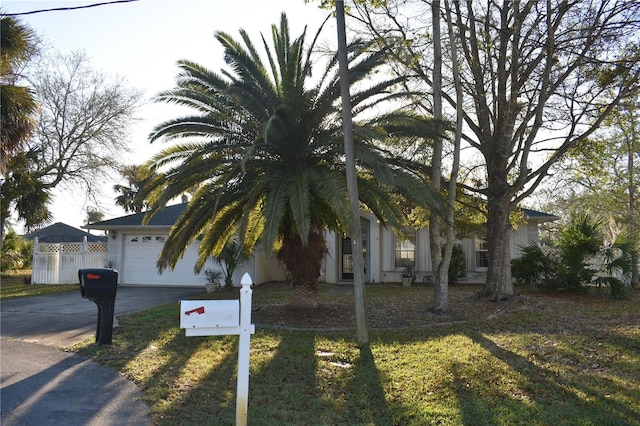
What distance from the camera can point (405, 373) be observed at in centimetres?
661

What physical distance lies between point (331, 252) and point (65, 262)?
11.2 m

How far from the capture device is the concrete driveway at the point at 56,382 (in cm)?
500

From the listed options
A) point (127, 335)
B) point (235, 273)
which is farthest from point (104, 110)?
point (127, 335)

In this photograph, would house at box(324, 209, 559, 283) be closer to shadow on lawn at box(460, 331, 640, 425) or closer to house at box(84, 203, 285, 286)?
house at box(84, 203, 285, 286)

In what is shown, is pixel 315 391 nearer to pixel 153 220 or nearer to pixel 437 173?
pixel 437 173

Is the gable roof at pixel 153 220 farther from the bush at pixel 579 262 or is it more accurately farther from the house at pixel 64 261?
the bush at pixel 579 262

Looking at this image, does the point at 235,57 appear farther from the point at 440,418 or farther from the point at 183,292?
the point at 183,292

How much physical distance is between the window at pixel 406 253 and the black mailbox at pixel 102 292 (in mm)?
14052

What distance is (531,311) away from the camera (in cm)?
→ 1124

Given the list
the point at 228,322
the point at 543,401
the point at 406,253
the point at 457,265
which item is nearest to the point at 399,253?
the point at 406,253

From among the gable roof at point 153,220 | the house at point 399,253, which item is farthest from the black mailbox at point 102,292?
the house at point 399,253

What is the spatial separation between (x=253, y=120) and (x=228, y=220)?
2381 mm

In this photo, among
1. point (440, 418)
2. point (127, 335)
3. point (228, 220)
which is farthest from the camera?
point (228, 220)

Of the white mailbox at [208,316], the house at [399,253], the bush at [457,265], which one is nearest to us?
the white mailbox at [208,316]
